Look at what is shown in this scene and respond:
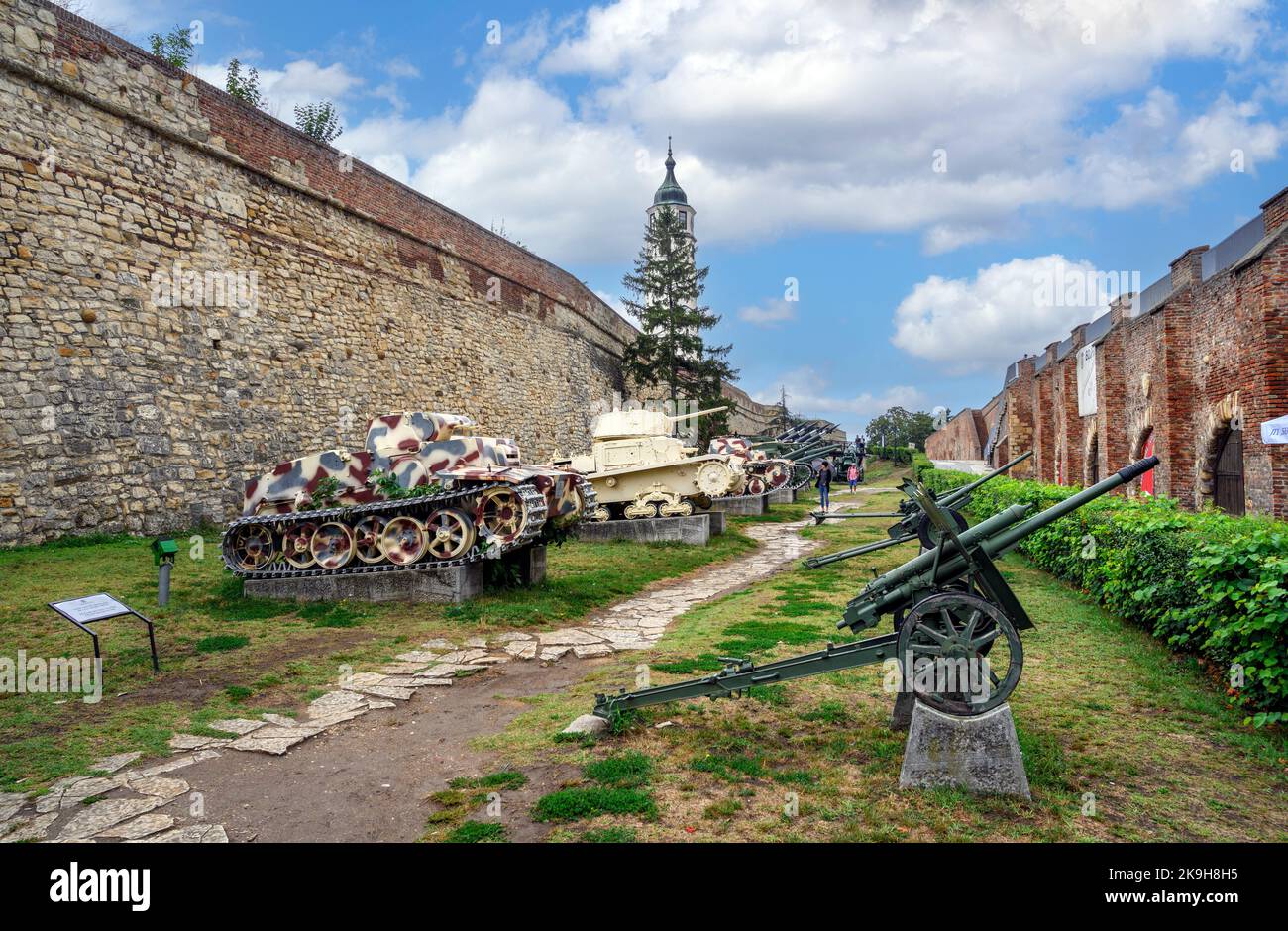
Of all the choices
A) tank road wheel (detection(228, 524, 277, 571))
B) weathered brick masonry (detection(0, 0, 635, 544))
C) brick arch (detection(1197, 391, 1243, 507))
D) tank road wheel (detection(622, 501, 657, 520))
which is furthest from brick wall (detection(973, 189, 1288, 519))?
weathered brick masonry (detection(0, 0, 635, 544))

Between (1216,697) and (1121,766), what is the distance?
160 centimetres

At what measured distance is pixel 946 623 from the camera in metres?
3.91

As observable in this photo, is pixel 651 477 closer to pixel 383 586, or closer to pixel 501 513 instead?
pixel 501 513

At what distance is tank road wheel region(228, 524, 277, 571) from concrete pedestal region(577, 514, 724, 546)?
240 inches

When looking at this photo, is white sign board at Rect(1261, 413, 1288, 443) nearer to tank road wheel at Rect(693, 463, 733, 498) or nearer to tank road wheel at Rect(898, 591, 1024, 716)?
tank road wheel at Rect(898, 591, 1024, 716)

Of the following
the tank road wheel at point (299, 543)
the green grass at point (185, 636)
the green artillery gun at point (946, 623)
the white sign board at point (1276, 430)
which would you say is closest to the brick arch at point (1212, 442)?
the white sign board at point (1276, 430)

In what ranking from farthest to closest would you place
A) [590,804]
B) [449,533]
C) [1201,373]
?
[1201,373] < [449,533] < [590,804]

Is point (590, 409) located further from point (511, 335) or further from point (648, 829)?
point (648, 829)

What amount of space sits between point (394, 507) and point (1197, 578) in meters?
7.11

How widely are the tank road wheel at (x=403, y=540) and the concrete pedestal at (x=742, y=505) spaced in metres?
12.0

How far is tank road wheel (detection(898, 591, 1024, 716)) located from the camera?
3.84m

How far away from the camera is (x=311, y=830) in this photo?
356cm

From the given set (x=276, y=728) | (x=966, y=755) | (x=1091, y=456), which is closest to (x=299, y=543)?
(x=276, y=728)
